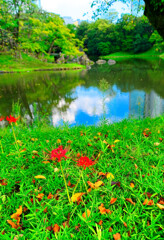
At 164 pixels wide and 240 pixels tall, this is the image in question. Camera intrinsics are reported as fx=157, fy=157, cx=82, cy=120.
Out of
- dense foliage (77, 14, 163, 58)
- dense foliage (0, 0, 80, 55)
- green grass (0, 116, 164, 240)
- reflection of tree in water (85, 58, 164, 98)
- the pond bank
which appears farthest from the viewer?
dense foliage (77, 14, 163, 58)

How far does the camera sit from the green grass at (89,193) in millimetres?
1137

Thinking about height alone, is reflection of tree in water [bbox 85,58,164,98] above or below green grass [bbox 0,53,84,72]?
below

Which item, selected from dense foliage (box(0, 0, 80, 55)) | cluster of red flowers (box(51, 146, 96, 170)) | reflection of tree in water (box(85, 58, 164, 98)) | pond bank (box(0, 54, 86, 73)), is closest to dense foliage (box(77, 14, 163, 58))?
dense foliage (box(0, 0, 80, 55))

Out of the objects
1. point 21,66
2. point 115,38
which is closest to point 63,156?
point 21,66

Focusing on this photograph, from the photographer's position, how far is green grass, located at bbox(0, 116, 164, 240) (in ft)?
3.73

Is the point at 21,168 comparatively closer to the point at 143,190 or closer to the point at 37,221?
the point at 37,221

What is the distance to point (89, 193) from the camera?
57.0 inches

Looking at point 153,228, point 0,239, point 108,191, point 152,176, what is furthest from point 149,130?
point 0,239

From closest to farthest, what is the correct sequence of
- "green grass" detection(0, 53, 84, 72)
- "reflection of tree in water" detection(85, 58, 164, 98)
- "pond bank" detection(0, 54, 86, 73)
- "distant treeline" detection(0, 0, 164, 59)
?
"reflection of tree in water" detection(85, 58, 164, 98) < "distant treeline" detection(0, 0, 164, 59) < "pond bank" detection(0, 54, 86, 73) < "green grass" detection(0, 53, 84, 72)

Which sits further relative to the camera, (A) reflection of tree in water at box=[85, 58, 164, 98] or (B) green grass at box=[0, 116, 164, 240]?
(A) reflection of tree in water at box=[85, 58, 164, 98]

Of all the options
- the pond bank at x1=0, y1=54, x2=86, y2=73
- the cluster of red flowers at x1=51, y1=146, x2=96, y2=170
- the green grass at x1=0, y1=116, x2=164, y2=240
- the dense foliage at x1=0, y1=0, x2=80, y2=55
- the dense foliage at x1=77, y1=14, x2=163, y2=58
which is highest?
the dense foliage at x1=77, y1=14, x2=163, y2=58

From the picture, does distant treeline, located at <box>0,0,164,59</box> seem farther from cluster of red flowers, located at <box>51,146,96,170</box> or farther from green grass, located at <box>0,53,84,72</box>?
cluster of red flowers, located at <box>51,146,96,170</box>

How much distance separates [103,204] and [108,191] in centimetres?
15

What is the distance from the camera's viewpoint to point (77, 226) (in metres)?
1.16
